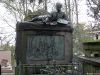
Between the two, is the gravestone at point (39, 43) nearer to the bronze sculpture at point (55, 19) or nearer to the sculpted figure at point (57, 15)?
the bronze sculpture at point (55, 19)

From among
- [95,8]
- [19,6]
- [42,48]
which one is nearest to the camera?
[42,48]

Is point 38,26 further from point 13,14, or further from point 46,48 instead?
point 13,14

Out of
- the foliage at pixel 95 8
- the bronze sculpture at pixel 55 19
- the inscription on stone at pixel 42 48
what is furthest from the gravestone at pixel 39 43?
the foliage at pixel 95 8

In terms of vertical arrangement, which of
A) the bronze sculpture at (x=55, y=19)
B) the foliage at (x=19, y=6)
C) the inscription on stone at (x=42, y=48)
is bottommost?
the inscription on stone at (x=42, y=48)

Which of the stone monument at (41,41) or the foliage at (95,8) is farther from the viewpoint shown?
the foliage at (95,8)

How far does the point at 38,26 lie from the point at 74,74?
3.98 meters

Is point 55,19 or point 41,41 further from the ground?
point 55,19

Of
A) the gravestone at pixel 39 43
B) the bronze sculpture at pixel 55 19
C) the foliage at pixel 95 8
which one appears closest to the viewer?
the gravestone at pixel 39 43

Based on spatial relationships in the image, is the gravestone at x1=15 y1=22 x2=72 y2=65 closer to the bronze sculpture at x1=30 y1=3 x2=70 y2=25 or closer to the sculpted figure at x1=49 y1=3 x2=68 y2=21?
the bronze sculpture at x1=30 y1=3 x2=70 y2=25

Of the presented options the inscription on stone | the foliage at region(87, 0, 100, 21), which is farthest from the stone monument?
the foliage at region(87, 0, 100, 21)

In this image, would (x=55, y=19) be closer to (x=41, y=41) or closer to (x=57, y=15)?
(x=57, y=15)

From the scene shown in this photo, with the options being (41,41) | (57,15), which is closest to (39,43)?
(41,41)

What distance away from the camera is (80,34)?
23.1m

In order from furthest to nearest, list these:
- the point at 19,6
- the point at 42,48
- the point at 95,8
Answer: the point at 19,6, the point at 95,8, the point at 42,48
